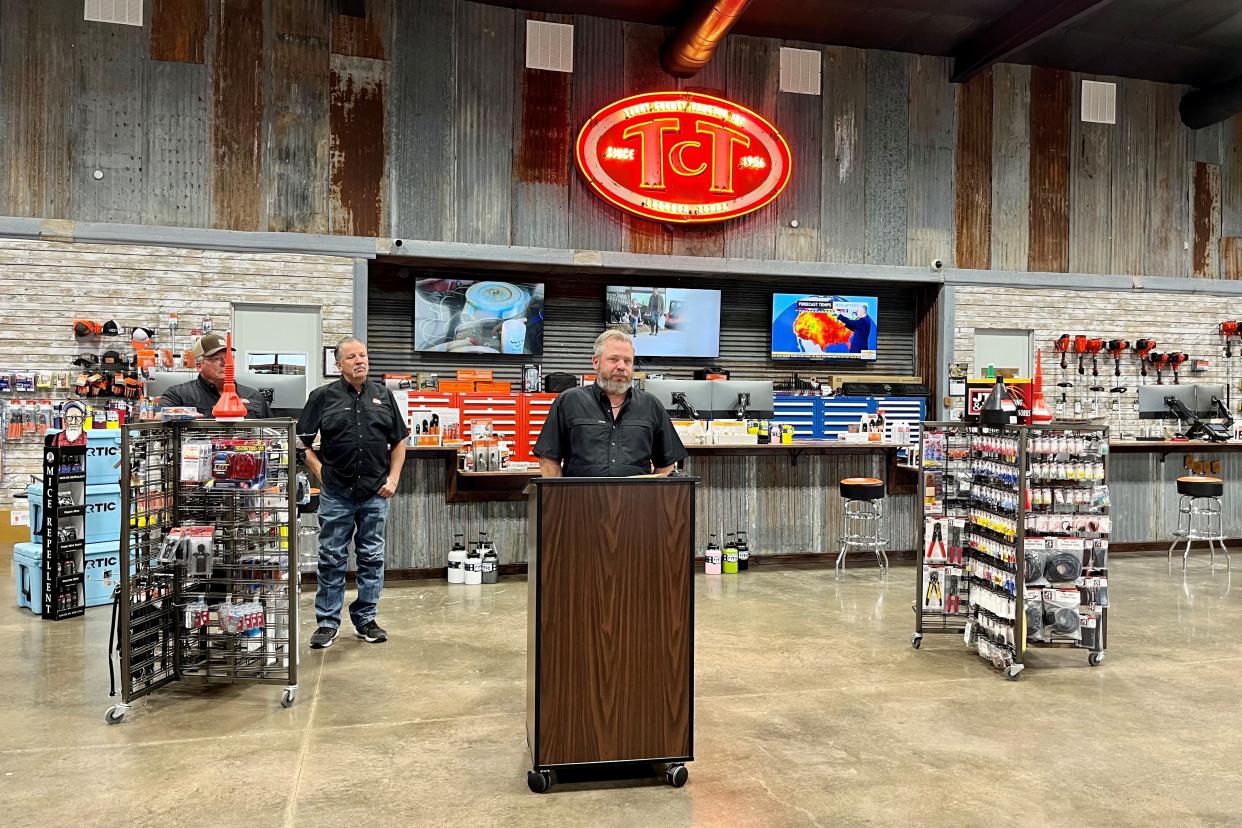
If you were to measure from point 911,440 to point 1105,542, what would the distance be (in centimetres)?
369

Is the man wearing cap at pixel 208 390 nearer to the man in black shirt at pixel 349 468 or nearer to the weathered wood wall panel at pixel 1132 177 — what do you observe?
the man in black shirt at pixel 349 468

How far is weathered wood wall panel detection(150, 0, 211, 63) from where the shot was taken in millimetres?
7441

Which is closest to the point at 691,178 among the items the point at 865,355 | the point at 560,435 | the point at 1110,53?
the point at 865,355

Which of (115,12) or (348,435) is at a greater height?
(115,12)

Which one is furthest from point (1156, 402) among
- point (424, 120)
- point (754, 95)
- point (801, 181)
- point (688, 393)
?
point (424, 120)

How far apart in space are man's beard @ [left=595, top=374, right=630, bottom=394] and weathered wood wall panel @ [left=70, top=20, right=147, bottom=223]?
18.5 feet

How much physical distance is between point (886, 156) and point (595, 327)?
3.48m

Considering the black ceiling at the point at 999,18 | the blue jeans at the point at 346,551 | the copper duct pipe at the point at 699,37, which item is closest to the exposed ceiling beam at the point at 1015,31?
the black ceiling at the point at 999,18

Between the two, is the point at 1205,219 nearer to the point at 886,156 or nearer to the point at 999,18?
the point at 999,18

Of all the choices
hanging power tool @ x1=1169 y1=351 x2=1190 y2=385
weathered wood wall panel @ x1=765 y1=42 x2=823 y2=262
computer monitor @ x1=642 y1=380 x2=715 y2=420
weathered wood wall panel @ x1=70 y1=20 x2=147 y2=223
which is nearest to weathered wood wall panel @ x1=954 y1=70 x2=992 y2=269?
weathered wood wall panel @ x1=765 y1=42 x2=823 y2=262

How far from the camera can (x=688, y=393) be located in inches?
300

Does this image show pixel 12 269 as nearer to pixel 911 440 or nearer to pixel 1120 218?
pixel 911 440

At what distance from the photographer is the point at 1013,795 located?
3.06 m

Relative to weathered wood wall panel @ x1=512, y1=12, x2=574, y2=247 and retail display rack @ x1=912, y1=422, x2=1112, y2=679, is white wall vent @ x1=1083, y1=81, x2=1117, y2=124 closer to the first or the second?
weathered wood wall panel @ x1=512, y1=12, x2=574, y2=247
